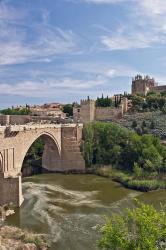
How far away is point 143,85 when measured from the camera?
75438 mm

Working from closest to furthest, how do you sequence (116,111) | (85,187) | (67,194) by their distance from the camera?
1. (67,194)
2. (85,187)
3. (116,111)

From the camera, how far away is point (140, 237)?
11.7 meters

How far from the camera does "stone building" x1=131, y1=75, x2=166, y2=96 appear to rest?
73594mm

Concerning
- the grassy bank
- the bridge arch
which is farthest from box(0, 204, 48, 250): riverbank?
the bridge arch

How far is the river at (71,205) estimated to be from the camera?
61.1 ft

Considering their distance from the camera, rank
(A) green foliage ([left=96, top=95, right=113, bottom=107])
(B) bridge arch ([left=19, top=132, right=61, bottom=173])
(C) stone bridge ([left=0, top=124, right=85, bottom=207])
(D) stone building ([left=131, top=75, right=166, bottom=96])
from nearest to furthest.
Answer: (C) stone bridge ([left=0, top=124, right=85, bottom=207]), (B) bridge arch ([left=19, top=132, right=61, bottom=173]), (A) green foliage ([left=96, top=95, right=113, bottom=107]), (D) stone building ([left=131, top=75, right=166, bottom=96])

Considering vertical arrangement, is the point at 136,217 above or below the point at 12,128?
below

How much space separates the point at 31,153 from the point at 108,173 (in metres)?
10.2

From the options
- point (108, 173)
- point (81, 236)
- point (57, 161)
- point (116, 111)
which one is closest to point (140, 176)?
point (108, 173)

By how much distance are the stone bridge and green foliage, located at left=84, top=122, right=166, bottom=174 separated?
4.01 feet

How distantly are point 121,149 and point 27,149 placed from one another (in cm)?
980

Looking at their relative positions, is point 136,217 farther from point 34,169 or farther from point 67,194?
point 34,169

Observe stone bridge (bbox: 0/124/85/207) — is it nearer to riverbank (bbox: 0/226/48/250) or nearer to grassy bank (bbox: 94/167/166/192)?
grassy bank (bbox: 94/167/166/192)

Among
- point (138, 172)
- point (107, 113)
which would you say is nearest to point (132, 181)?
point (138, 172)
